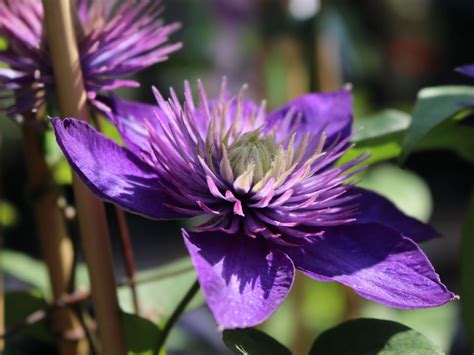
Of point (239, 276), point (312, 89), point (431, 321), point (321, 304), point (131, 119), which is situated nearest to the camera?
point (239, 276)

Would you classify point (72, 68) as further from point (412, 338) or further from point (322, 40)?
point (322, 40)

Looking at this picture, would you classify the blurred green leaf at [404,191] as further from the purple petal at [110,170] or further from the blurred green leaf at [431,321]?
the purple petal at [110,170]

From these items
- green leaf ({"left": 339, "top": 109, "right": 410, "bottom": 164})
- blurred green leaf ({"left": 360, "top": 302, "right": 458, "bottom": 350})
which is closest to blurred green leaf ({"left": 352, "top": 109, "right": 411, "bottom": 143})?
green leaf ({"left": 339, "top": 109, "right": 410, "bottom": 164})

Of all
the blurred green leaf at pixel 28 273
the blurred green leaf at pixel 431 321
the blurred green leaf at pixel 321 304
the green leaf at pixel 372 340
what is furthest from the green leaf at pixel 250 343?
the blurred green leaf at pixel 321 304

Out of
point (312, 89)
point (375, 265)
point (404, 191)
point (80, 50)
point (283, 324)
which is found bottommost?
point (283, 324)

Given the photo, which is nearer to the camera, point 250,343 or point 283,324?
point 250,343

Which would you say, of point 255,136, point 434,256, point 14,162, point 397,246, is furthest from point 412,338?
point 14,162

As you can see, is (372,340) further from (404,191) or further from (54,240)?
(404,191)

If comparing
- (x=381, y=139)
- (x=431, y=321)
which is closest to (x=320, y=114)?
(x=381, y=139)
